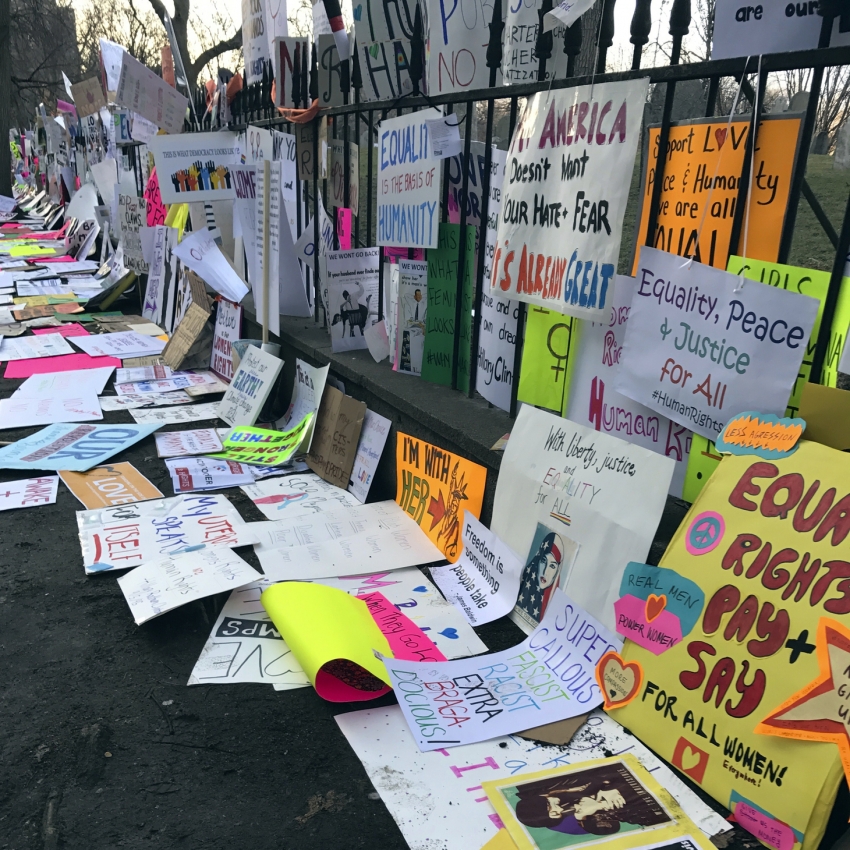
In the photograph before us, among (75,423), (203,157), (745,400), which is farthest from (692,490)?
(203,157)

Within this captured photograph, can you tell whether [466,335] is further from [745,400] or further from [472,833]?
[472,833]

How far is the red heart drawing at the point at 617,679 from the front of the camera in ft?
5.59

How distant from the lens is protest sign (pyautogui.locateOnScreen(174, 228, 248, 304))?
437 cm

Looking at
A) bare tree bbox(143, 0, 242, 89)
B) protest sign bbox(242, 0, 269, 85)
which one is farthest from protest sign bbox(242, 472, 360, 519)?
bare tree bbox(143, 0, 242, 89)

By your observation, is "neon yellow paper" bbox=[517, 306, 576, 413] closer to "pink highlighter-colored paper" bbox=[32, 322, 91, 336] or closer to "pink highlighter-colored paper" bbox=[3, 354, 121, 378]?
"pink highlighter-colored paper" bbox=[3, 354, 121, 378]

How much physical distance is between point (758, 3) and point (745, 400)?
84 centimetres

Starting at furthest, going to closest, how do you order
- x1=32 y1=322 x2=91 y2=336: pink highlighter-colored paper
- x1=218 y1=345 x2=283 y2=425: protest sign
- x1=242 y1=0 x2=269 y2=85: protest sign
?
x1=32 y1=322 x2=91 y2=336: pink highlighter-colored paper → x1=242 y1=0 x2=269 y2=85: protest sign → x1=218 y1=345 x2=283 y2=425: protest sign

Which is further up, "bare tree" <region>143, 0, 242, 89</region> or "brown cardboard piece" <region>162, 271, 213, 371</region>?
"bare tree" <region>143, 0, 242, 89</region>

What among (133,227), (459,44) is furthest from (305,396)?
(133,227)

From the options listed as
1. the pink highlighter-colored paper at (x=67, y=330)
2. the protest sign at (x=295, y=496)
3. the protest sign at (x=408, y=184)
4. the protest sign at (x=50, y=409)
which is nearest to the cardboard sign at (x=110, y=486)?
the protest sign at (x=295, y=496)

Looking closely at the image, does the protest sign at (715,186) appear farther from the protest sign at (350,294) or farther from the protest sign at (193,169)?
the protest sign at (193,169)

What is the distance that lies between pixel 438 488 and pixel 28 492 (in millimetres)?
1638

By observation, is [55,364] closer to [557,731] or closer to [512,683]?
[512,683]

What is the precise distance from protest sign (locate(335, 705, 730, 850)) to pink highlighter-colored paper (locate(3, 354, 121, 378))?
11.9 ft
